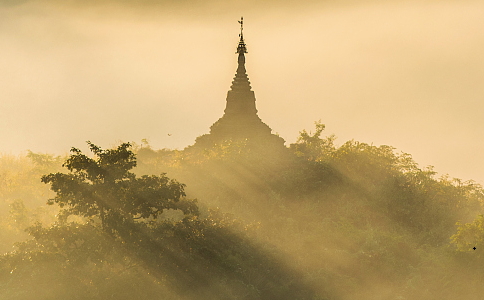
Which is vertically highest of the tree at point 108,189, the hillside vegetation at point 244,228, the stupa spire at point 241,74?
the stupa spire at point 241,74

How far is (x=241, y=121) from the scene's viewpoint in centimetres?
4688

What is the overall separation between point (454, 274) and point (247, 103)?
80.8 feet

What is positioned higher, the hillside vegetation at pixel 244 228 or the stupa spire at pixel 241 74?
the stupa spire at pixel 241 74

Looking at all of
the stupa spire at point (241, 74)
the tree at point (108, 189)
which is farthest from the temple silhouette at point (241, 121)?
the tree at point (108, 189)

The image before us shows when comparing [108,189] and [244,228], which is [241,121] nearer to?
[244,228]

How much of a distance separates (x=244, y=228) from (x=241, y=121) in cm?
2165

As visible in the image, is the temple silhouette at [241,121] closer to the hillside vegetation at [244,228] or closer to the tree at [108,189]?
the hillside vegetation at [244,228]

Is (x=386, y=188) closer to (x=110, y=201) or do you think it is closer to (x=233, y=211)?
(x=233, y=211)

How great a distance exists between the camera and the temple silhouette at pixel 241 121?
46094mm

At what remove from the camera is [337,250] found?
3042cm

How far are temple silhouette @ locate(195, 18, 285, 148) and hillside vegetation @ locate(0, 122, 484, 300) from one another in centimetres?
Result: 252

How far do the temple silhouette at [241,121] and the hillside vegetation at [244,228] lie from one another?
2.52 meters

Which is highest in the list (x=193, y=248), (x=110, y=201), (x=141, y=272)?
(x=110, y=201)

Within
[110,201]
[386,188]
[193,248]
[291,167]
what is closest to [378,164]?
[386,188]
